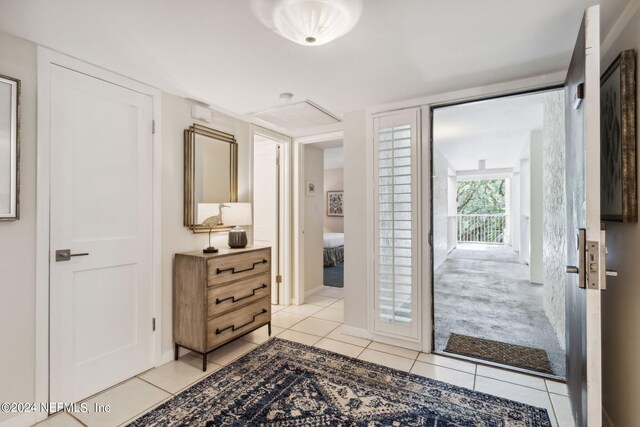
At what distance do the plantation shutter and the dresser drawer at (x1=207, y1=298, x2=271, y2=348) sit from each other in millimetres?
1088

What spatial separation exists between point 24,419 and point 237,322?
136 centimetres

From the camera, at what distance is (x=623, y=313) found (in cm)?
155

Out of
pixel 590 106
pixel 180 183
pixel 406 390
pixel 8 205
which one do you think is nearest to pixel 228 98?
pixel 180 183

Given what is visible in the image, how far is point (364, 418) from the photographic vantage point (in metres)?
1.86

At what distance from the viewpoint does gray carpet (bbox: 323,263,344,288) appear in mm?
5121

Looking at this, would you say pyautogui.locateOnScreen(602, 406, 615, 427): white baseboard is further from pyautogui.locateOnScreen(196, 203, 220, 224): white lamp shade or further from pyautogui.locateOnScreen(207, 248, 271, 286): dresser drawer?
pyautogui.locateOnScreen(196, 203, 220, 224): white lamp shade

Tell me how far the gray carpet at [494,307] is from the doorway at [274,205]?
6.48 feet

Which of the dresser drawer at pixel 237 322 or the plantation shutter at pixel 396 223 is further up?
the plantation shutter at pixel 396 223

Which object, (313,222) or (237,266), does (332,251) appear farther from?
(237,266)

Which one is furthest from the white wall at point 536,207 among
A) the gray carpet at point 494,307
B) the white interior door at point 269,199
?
the white interior door at point 269,199

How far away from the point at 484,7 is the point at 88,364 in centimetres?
318

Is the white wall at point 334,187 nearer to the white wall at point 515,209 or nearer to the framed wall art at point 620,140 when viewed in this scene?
the white wall at point 515,209

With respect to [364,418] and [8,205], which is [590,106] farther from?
[8,205]

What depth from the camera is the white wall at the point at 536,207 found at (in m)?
4.98
